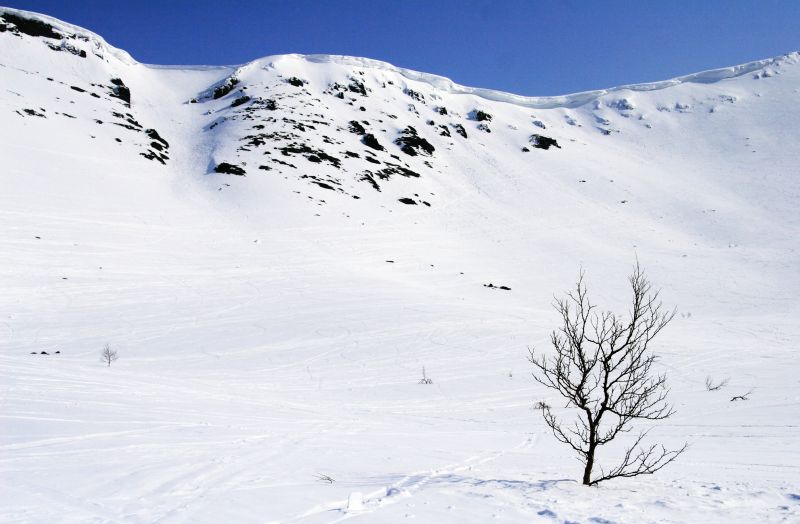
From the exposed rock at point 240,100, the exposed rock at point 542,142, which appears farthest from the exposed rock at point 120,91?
the exposed rock at point 542,142

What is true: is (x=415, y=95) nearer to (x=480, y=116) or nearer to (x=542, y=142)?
(x=480, y=116)

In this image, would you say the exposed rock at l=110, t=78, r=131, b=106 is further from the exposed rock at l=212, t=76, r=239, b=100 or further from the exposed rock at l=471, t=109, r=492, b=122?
the exposed rock at l=471, t=109, r=492, b=122

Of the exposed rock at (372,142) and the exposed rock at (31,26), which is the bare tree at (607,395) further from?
the exposed rock at (31,26)

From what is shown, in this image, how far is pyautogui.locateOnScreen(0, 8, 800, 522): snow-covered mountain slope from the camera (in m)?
5.46

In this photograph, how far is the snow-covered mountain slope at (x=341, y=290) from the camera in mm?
5461

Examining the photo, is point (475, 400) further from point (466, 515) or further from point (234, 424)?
point (466, 515)

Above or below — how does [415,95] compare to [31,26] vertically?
above

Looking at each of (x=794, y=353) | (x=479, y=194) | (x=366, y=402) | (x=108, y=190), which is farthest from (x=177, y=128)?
(x=794, y=353)

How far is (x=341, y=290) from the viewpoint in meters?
21.2

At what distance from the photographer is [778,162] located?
56.7 meters

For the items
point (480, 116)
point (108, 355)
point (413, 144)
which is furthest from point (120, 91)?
point (108, 355)

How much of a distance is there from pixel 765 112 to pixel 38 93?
93510mm

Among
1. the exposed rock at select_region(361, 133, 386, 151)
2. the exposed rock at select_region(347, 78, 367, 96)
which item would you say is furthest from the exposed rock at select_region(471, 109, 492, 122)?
the exposed rock at select_region(361, 133, 386, 151)

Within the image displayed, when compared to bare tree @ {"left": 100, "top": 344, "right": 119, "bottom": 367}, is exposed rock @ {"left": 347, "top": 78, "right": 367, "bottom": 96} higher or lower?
higher
